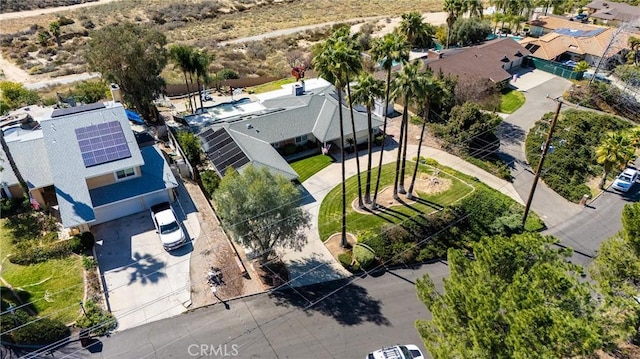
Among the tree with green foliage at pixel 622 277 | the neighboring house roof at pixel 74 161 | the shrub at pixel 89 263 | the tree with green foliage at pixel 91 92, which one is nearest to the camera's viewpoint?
the tree with green foliage at pixel 622 277

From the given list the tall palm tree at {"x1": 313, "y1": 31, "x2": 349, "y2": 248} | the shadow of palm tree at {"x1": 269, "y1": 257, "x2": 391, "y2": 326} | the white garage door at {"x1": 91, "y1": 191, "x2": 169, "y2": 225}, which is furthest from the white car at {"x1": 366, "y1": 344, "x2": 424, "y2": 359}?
the white garage door at {"x1": 91, "y1": 191, "x2": 169, "y2": 225}

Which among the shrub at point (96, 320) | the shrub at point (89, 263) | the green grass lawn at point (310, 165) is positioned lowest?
the shrub at point (96, 320)

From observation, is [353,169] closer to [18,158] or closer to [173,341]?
[173,341]

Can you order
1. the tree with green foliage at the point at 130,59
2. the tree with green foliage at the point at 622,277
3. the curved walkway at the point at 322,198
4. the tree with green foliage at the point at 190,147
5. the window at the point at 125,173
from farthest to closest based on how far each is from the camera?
the tree with green foliage at the point at 130,59 < the tree with green foliage at the point at 190,147 < the window at the point at 125,173 < the curved walkway at the point at 322,198 < the tree with green foliage at the point at 622,277

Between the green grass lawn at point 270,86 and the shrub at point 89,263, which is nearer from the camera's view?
the shrub at point 89,263

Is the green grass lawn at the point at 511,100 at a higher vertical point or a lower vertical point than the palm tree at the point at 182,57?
lower

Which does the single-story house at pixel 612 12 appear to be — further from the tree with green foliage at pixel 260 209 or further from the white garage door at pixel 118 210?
the white garage door at pixel 118 210

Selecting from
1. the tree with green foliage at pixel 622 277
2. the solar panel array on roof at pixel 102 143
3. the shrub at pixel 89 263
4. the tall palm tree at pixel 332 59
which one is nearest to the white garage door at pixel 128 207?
the solar panel array on roof at pixel 102 143
